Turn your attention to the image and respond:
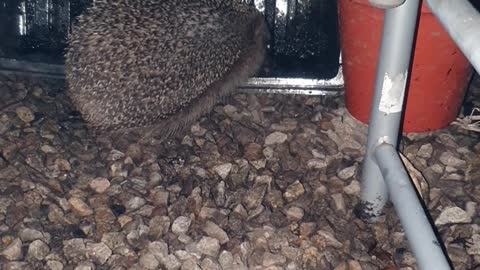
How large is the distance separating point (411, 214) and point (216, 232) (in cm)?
65

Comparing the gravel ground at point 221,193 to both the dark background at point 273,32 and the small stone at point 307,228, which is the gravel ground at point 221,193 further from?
the dark background at point 273,32

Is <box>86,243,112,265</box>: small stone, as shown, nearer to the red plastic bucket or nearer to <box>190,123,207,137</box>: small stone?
<box>190,123,207,137</box>: small stone

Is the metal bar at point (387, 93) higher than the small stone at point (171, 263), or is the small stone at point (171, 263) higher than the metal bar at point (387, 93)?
the metal bar at point (387, 93)

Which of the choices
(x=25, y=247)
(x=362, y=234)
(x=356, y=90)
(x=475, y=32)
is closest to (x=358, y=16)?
(x=356, y=90)

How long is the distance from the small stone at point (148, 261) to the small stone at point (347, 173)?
72 cm

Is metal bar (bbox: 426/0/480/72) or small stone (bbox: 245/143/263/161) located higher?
metal bar (bbox: 426/0/480/72)

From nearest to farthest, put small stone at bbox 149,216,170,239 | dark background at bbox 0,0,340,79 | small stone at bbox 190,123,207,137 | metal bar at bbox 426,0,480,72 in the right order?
metal bar at bbox 426,0,480,72 < small stone at bbox 149,216,170,239 < small stone at bbox 190,123,207,137 < dark background at bbox 0,0,340,79

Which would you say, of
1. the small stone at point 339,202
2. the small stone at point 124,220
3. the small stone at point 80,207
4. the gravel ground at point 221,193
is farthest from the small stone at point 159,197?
the small stone at point 339,202

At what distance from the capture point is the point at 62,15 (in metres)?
3.04

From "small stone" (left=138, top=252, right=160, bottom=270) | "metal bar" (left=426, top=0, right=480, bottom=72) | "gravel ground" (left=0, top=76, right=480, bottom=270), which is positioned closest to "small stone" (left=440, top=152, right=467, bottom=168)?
"gravel ground" (left=0, top=76, right=480, bottom=270)

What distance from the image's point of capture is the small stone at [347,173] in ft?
7.91

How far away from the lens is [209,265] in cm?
210

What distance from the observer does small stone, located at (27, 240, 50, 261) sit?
2.11m

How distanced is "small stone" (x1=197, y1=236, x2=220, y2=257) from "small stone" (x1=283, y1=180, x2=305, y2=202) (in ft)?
1.02
